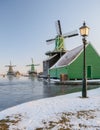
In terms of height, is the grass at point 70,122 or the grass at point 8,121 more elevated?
the grass at point 70,122

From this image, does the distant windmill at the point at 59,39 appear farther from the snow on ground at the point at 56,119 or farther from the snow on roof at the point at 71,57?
the snow on ground at the point at 56,119

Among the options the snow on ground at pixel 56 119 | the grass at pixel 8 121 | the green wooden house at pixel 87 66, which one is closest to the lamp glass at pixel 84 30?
the snow on ground at pixel 56 119

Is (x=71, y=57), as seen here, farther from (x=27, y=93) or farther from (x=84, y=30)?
(x=84, y=30)

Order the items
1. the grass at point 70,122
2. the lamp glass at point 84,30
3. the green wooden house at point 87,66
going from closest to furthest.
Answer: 1. the grass at point 70,122
2. the lamp glass at point 84,30
3. the green wooden house at point 87,66

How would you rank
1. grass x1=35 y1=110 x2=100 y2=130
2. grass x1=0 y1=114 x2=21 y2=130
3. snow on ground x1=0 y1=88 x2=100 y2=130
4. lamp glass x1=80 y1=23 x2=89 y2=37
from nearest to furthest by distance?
grass x1=35 y1=110 x2=100 y2=130, snow on ground x1=0 y1=88 x2=100 y2=130, grass x1=0 y1=114 x2=21 y2=130, lamp glass x1=80 y1=23 x2=89 y2=37

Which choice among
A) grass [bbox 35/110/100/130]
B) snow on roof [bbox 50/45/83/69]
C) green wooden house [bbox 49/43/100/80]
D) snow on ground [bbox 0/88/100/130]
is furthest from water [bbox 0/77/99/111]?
snow on roof [bbox 50/45/83/69]

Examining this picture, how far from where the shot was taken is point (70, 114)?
697cm

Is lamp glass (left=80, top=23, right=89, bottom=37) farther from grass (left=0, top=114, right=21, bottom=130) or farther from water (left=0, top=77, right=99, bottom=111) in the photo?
grass (left=0, top=114, right=21, bottom=130)

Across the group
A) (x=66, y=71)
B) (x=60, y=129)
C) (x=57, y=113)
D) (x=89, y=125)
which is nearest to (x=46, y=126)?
(x=60, y=129)

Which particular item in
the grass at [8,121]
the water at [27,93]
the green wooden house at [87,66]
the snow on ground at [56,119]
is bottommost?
the water at [27,93]

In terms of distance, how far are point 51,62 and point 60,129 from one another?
4224 cm

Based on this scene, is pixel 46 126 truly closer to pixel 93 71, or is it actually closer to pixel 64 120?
pixel 64 120

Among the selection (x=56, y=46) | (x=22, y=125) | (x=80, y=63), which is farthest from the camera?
(x=56, y=46)

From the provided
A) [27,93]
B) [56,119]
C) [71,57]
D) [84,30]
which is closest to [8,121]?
[56,119]
